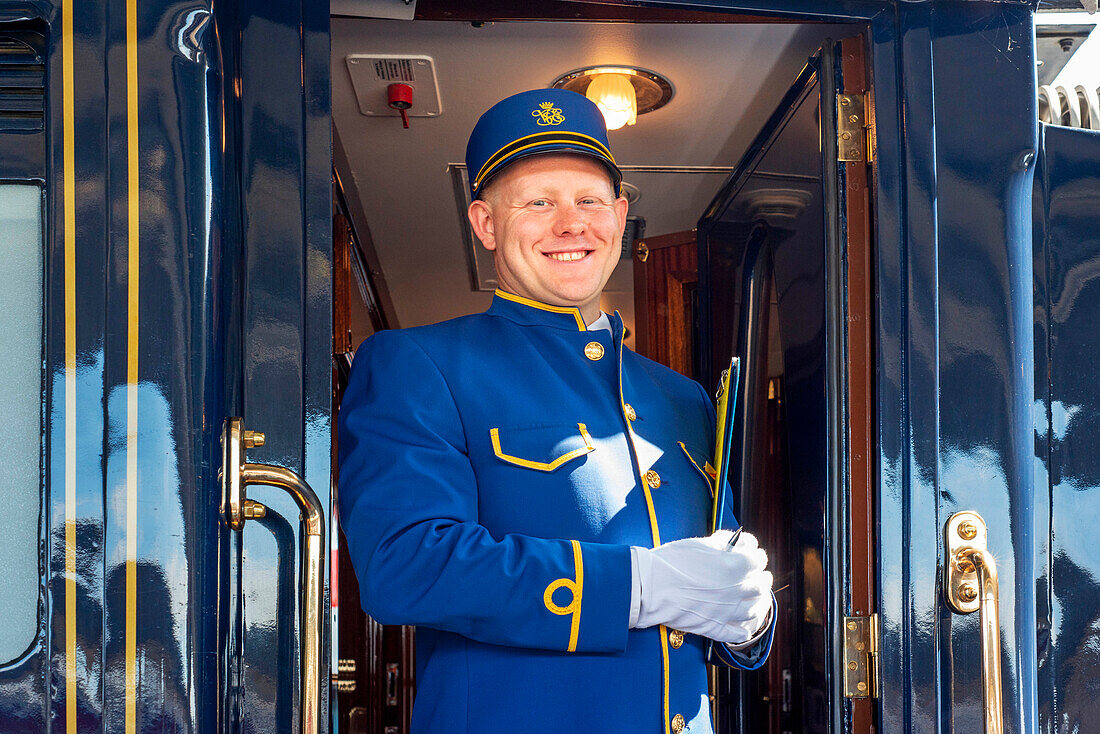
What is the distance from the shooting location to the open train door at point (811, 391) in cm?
201

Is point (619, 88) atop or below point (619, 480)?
atop

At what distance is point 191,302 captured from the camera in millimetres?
1531

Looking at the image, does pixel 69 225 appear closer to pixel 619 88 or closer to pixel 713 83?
pixel 619 88

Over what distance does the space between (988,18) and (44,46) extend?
1558 millimetres

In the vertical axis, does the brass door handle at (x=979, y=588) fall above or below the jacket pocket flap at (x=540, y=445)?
below

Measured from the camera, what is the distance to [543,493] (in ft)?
5.81

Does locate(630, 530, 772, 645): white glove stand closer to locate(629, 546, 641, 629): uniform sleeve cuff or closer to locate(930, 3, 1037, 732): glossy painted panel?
locate(629, 546, 641, 629): uniform sleeve cuff

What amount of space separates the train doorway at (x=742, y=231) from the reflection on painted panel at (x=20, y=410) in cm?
52

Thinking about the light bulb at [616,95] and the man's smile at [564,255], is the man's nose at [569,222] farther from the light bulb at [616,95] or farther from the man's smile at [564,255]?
the light bulb at [616,95]

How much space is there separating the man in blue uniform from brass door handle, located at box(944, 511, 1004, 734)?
33 centimetres

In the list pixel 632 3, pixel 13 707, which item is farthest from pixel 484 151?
pixel 13 707

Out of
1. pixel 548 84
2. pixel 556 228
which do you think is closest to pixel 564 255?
pixel 556 228

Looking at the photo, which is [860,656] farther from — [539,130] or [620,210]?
[539,130]

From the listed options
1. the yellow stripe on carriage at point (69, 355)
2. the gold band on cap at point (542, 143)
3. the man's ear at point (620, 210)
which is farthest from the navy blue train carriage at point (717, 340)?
the man's ear at point (620, 210)
